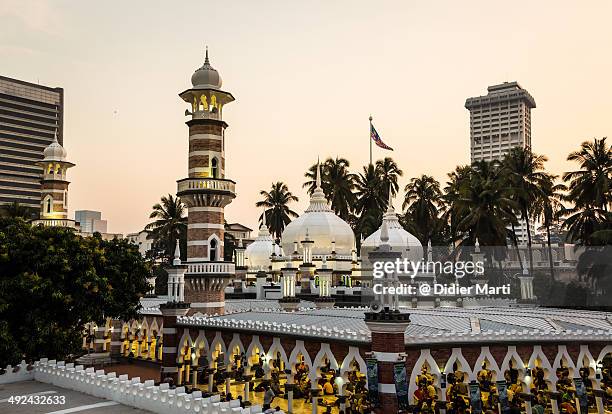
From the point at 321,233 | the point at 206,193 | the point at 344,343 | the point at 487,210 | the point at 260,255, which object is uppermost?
the point at 487,210

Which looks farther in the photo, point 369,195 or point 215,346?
point 369,195

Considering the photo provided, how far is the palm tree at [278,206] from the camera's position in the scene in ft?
306

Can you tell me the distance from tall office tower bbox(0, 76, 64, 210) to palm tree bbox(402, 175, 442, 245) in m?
104

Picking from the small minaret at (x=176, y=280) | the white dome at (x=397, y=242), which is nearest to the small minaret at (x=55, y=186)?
the small minaret at (x=176, y=280)

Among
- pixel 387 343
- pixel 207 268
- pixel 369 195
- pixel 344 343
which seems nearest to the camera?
pixel 387 343

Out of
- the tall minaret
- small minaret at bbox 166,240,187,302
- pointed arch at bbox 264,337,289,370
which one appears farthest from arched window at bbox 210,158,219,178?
pointed arch at bbox 264,337,289,370

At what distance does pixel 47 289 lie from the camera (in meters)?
23.4

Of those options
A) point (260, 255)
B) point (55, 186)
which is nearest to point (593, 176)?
point (260, 255)

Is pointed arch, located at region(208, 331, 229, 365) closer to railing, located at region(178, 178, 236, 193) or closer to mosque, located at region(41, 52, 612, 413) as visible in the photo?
mosque, located at region(41, 52, 612, 413)

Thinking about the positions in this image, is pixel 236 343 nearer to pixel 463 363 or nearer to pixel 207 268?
pixel 207 268

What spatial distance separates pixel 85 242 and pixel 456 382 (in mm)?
16727

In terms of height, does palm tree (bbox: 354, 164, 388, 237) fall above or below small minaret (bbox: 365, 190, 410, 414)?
above

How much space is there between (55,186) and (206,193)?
25.7 metres

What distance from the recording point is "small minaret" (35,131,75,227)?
173 feet
